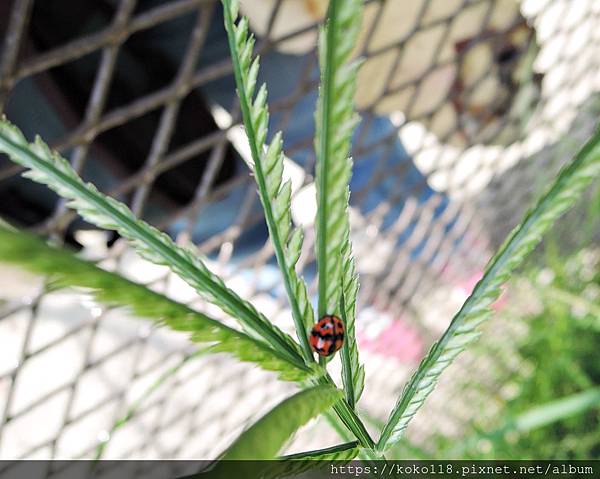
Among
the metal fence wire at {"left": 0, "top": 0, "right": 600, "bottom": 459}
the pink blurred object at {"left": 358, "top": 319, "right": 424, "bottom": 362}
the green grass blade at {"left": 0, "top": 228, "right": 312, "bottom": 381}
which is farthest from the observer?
the pink blurred object at {"left": 358, "top": 319, "right": 424, "bottom": 362}

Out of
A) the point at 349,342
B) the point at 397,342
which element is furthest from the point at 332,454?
the point at 397,342

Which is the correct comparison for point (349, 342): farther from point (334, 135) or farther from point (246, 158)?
point (246, 158)

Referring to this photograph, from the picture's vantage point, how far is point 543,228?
163 mm

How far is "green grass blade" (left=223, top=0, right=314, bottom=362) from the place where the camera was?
0.52ft

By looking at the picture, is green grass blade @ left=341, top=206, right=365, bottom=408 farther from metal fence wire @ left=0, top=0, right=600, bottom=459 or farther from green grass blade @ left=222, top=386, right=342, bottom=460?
metal fence wire @ left=0, top=0, right=600, bottom=459

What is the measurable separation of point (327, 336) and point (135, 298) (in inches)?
2.7

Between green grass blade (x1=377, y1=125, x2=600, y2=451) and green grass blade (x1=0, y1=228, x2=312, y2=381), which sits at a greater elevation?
green grass blade (x1=0, y1=228, x2=312, y2=381)

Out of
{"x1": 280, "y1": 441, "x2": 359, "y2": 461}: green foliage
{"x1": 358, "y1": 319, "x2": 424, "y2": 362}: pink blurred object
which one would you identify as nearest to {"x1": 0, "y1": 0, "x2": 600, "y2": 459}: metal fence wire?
{"x1": 358, "y1": 319, "x2": 424, "y2": 362}: pink blurred object

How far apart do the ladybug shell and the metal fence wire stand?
0.70 ft

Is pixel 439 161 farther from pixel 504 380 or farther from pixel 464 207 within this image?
pixel 504 380

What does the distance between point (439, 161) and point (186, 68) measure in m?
0.55

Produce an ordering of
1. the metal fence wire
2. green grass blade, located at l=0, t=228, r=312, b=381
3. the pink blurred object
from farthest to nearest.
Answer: the pink blurred object < the metal fence wire < green grass blade, located at l=0, t=228, r=312, b=381

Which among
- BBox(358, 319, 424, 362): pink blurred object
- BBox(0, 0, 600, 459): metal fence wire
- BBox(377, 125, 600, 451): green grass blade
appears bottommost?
BBox(377, 125, 600, 451): green grass blade

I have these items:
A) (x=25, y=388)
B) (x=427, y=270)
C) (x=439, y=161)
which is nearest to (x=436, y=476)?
(x=439, y=161)
